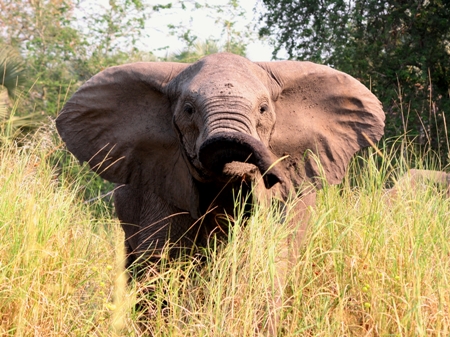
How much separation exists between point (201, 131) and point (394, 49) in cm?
894

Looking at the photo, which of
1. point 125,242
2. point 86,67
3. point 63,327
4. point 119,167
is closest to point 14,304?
point 63,327

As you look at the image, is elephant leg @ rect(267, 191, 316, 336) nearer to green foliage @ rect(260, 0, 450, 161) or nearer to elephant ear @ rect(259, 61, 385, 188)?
elephant ear @ rect(259, 61, 385, 188)

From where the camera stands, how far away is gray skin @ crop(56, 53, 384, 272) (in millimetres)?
4184

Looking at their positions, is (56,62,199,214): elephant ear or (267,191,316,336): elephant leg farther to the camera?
(56,62,199,214): elephant ear

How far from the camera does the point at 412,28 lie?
12.3 m

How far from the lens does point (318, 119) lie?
15.8 ft

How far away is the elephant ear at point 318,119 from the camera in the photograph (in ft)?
15.2

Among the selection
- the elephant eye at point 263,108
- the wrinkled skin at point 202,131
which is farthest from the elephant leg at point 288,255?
the elephant eye at point 263,108

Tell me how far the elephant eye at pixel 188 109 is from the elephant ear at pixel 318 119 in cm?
52

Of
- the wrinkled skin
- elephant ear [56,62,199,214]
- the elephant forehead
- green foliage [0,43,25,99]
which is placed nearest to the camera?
the elephant forehead

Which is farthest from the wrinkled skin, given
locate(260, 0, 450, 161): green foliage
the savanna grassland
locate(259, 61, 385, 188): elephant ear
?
locate(260, 0, 450, 161): green foliage

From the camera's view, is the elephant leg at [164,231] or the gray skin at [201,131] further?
the elephant leg at [164,231]

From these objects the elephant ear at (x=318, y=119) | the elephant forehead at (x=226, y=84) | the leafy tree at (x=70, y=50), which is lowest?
the leafy tree at (x=70, y=50)

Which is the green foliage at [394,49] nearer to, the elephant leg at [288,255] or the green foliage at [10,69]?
the green foliage at [10,69]
